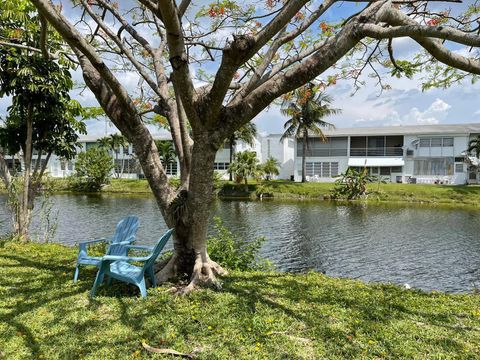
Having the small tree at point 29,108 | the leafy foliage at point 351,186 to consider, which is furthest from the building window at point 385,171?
the small tree at point 29,108

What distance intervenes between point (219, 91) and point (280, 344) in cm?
288

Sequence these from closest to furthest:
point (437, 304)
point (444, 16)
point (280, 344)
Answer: point (280, 344)
point (437, 304)
point (444, 16)

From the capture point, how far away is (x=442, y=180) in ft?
125

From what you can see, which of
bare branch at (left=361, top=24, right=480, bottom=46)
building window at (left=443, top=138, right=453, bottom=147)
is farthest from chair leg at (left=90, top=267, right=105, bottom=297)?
building window at (left=443, top=138, right=453, bottom=147)

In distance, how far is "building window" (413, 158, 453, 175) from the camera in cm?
3850

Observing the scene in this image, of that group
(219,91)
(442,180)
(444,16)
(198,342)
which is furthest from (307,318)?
(442,180)

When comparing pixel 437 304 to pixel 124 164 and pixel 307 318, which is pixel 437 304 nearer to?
pixel 307 318

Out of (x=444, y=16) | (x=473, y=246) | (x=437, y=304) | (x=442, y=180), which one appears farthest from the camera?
(x=442, y=180)

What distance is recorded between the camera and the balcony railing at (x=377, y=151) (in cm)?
4009

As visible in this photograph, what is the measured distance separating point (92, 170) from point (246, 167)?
51.5 feet

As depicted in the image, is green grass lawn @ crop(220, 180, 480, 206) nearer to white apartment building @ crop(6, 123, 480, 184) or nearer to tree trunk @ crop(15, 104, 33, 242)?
white apartment building @ crop(6, 123, 480, 184)

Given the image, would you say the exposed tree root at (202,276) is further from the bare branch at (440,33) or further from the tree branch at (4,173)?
the tree branch at (4,173)

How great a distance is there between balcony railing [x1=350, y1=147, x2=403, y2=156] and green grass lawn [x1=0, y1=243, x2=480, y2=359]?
36.7m

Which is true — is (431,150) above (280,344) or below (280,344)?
above
